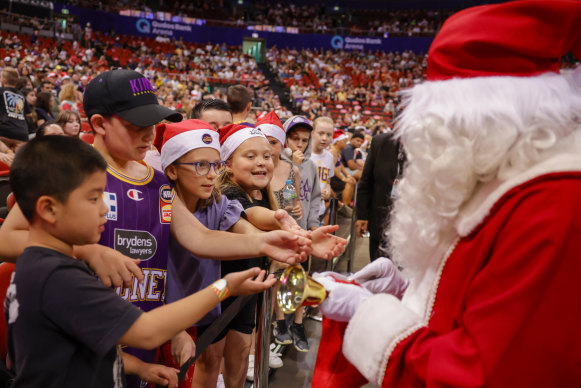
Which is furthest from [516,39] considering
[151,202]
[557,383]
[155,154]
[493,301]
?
[155,154]

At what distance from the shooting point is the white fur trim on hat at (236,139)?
256cm

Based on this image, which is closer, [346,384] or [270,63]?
[346,384]

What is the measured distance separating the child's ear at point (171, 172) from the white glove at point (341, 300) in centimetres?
98

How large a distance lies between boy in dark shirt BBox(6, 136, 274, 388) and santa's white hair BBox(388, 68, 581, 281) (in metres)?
0.69

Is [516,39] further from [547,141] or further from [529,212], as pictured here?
[529,212]

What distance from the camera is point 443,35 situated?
4.03ft

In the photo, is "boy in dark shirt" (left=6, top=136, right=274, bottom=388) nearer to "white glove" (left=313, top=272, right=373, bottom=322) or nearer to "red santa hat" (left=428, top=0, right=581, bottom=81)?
"white glove" (left=313, top=272, right=373, bottom=322)

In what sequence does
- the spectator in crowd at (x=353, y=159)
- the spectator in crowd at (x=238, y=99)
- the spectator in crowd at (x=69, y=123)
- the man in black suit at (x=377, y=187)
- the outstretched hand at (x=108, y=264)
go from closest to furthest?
the outstretched hand at (x=108, y=264) → the man in black suit at (x=377, y=187) → the spectator in crowd at (x=238, y=99) → the spectator in crowd at (x=69, y=123) → the spectator in crowd at (x=353, y=159)

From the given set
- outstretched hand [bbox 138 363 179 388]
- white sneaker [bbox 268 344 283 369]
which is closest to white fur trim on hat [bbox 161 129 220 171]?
outstretched hand [bbox 138 363 179 388]

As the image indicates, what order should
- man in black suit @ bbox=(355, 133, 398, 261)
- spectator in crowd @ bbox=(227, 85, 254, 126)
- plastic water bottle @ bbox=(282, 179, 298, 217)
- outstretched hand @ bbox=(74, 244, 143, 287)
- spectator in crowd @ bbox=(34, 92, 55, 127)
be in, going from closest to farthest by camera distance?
outstretched hand @ bbox=(74, 244, 143, 287)
plastic water bottle @ bbox=(282, 179, 298, 217)
man in black suit @ bbox=(355, 133, 398, 261)
spectator in crowd @ bbox=(227, 85, 254, 126)
spectator in crowd @ bbox=(34, 92, 55, 127)

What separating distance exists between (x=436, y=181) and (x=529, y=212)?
0.86 feet

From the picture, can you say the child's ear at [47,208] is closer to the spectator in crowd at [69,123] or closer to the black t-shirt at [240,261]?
the black t-shirt at [240,261]

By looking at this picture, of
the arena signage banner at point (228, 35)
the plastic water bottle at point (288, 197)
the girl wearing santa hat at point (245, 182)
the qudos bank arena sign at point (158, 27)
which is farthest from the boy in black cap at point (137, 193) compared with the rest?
the qudos bank arena sign at point (158, 27)

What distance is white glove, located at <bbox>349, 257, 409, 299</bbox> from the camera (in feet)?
5.20
